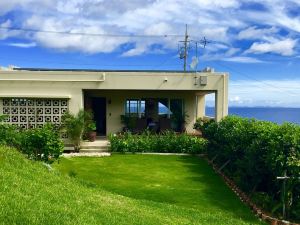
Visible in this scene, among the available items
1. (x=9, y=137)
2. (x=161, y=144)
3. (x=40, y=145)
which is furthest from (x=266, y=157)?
(x=161, y=144)

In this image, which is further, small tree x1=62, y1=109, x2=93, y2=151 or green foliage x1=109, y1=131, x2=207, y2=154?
green foliage x1=109, y1=131, x2=207, y2=154

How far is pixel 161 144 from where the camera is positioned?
844 inches

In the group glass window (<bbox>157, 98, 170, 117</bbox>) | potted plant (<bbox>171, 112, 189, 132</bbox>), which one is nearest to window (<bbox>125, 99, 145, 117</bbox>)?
glass window (<bbox>157, 98, 170, 117</bbox>)

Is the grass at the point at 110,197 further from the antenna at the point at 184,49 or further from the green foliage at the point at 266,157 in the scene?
the antenna at the point at 184,49

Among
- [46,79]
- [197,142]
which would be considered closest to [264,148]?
[197,142]

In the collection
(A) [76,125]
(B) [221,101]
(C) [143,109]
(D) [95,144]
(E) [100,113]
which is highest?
(B) [221,101]

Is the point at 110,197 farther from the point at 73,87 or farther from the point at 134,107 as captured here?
the point at 134,107

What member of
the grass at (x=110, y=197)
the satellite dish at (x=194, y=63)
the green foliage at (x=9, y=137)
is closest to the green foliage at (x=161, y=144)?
the grass at (x=110, y=197)

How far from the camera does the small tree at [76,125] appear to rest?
2094 centimetres

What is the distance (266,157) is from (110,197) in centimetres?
459

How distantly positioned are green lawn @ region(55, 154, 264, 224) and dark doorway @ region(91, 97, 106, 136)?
6.68m

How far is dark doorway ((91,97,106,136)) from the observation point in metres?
26.2

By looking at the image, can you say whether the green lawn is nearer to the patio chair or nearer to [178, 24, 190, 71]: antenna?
the patio chair

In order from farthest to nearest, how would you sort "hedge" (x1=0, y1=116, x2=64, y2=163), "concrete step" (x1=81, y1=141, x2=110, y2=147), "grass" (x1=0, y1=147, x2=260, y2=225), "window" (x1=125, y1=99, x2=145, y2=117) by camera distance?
"window" (x1=125, y1=99, x2=145, y2=117)
"concrete step" (x1=81, y1=141, x2=110, y2=147)
"hedge" (x1=0, y1=116, x2=64, y2=163)
"grass" (x1=0, y1=147, x2=260, y2=225)
